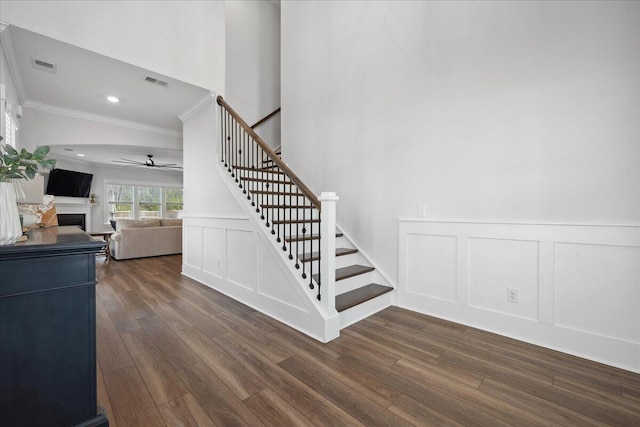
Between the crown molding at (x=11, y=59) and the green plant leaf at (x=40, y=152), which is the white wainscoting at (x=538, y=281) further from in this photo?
the crown molding at (x=11, y=59)

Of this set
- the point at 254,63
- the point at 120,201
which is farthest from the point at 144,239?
the point at 120,201

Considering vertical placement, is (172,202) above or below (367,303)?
above

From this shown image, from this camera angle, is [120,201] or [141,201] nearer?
[120,201]

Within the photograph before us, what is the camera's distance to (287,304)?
2.64 metres

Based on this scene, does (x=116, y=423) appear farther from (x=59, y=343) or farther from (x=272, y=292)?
(x=272, y=292)

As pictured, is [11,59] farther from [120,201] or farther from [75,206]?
[120,201]

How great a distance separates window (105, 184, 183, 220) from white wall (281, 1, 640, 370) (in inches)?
329

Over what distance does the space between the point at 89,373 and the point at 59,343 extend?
0.66 feet

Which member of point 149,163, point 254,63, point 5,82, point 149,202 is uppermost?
point 254,63

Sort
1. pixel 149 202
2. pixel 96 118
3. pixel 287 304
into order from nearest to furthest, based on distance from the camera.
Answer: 1. pixel 287 304
2. pixel 96 118
3. pixel 149 202

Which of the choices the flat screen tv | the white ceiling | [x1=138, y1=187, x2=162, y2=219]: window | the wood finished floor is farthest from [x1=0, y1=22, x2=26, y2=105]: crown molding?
[x1=138, y1=187, x2=162, y2=219]: window

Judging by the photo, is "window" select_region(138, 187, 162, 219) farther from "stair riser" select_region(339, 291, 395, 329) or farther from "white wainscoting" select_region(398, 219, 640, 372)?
Result: "white wainscoting" select_region(398, 219, 640, 372)

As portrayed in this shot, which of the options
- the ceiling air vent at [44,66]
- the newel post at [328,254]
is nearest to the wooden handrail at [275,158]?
the newel post at [328,254]

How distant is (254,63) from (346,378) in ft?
18.5
